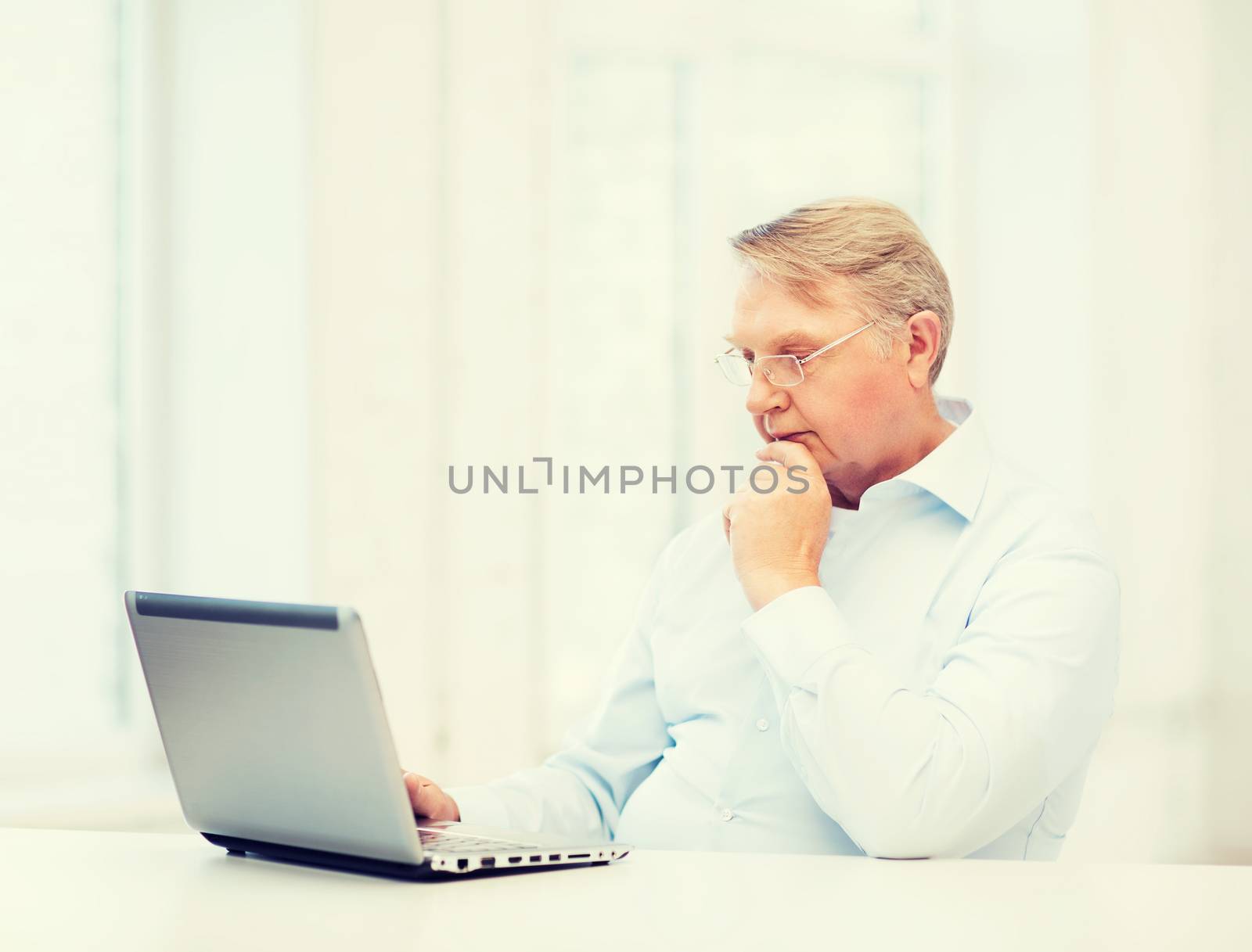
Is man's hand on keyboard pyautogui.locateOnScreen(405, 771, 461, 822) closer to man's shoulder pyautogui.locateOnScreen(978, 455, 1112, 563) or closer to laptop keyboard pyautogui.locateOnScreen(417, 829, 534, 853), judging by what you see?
laptop keyboard pyautogui.locateOnScreen(417, 829, 534, 853)

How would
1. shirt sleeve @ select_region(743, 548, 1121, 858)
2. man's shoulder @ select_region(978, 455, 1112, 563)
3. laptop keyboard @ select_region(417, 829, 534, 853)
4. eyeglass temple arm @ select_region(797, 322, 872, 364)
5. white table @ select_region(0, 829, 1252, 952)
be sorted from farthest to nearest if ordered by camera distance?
eyeglass temple arm @ select_region(797, 322, 872, 364) < man's shoulder @ select_region(978, 455, 1112, 563) < shirt sleeve @ select_region(743, 548, 1121, 858) < laptop keyboard @ select_region(417, 829, 534, 853) < white table @ select_region(0, 829, 1252, 952)

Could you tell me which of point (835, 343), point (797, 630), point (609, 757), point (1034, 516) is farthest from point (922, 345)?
point (609, 757)

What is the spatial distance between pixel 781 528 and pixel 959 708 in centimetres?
29

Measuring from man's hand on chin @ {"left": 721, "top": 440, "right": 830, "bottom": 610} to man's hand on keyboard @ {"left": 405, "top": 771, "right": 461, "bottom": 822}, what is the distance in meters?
0.38

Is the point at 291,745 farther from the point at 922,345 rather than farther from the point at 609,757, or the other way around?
the point at 922,345

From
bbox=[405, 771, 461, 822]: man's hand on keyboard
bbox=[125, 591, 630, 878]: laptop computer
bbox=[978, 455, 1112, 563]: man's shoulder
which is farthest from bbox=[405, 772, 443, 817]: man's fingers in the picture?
bbox=[978, 455, 1112, 563]: man's shoulder

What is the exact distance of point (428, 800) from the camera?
1.24 meters

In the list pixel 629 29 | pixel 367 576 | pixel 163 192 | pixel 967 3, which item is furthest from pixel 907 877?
pixel 967 3

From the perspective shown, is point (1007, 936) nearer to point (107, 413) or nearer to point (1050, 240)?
point (107, 413)

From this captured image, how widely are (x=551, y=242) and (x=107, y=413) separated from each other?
1.06 m

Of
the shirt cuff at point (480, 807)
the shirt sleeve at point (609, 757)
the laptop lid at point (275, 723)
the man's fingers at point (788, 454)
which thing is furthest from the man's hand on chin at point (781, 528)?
the laptop lid at point (275, 723)

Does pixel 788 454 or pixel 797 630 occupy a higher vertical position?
pixel 788 454

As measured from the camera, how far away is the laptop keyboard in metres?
0.97

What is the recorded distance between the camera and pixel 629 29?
3.07m
